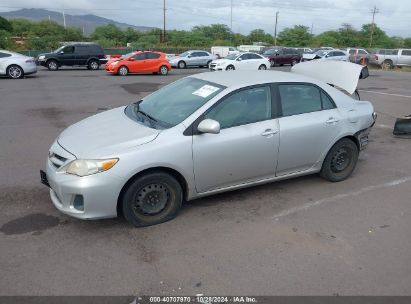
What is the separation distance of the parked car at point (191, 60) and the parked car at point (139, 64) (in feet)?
21.5

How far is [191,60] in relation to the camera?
29.5 meters

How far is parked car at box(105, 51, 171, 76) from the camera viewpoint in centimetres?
2166

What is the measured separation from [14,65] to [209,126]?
17.0 meters

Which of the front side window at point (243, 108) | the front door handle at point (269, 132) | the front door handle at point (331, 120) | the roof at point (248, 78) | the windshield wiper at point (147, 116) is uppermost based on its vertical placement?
the roof at point (248, 78)

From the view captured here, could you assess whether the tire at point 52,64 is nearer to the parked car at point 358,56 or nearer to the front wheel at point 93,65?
the front wheel at point 93,65

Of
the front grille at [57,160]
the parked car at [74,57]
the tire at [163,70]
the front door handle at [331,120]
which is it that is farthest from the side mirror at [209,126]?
the parked car at [74,57]

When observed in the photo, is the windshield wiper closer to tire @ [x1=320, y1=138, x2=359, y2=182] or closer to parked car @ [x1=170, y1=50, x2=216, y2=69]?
tire @ [x1=320, y1=138, x2=359, y2=182]

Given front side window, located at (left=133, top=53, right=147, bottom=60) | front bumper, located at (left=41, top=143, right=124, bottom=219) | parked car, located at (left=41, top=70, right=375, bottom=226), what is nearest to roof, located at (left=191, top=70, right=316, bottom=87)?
Answer: parked car, located at (left=41, top=70, right=375, bottom=226)

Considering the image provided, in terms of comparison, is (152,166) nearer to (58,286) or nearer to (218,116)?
(218,116)

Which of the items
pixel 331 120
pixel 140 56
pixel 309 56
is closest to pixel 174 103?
pixel 331 120

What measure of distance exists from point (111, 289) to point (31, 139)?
5.20m

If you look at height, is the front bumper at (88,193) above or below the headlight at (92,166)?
below

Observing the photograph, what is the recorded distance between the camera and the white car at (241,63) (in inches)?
990

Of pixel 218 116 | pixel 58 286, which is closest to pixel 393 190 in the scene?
pixel 218 116
